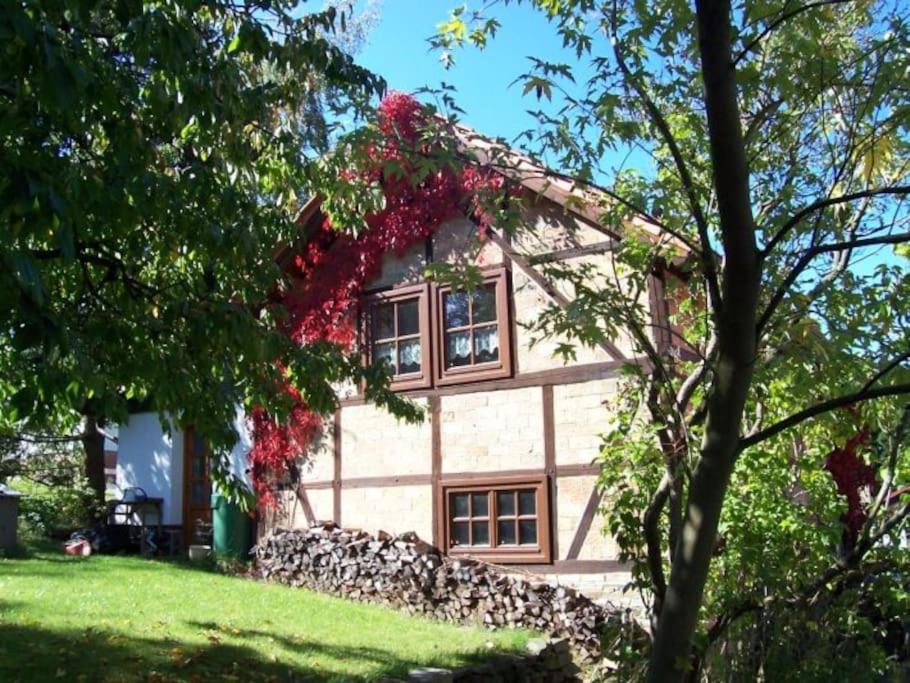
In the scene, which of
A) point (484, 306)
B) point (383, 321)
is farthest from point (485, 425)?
point (383, 321)

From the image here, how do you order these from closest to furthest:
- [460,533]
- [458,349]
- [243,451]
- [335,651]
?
[335,651], [460,533], [458,349], [243,451]

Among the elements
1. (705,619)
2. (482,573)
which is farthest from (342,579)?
(705,619)

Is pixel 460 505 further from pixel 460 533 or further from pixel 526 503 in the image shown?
pixel 526 503

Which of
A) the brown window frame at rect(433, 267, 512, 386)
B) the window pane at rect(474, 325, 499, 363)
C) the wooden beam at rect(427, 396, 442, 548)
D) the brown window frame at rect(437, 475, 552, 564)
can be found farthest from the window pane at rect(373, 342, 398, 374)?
the brown window frame at rect(437, 475, 552, 564)

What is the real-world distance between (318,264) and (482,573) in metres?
5.06

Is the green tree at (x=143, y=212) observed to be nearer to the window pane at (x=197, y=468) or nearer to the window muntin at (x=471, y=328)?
the window muntin at (x=471, y=328)

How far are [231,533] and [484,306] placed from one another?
5.11 meters

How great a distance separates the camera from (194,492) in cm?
1633

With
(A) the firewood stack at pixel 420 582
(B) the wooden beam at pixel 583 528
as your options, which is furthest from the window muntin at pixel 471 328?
(A) the firewood stack at pixel 420 582

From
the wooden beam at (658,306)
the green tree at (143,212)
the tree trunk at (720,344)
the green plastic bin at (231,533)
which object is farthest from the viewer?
the green plastic bin at (231,533)

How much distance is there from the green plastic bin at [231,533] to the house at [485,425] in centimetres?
38

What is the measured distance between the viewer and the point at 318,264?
13273 millimetres

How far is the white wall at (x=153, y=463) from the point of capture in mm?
16188

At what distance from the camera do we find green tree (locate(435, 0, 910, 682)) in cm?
395
